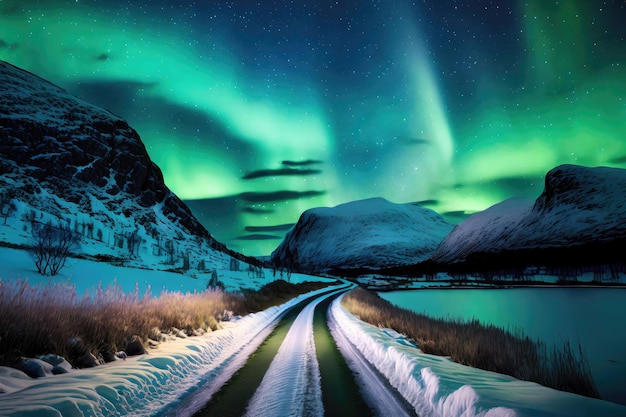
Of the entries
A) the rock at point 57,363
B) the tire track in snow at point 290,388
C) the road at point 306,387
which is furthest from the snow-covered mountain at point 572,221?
the rock at point 57,363

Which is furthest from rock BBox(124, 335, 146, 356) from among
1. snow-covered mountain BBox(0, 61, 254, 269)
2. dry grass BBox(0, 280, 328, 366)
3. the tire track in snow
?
snow-covered mountain BBox(0, 61, 254, 269)

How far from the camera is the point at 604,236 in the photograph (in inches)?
5699

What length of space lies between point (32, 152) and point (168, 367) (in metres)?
136

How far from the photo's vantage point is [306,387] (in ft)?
21.0

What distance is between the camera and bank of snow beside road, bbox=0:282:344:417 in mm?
4352

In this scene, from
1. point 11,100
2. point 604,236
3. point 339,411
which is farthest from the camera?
point 604,236

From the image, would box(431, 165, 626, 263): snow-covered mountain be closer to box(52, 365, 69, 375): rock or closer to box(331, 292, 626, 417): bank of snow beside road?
box(331, 292, 626, 417): bank of snow beside road

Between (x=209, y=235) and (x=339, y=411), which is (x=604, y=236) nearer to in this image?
(x=209, y=235)

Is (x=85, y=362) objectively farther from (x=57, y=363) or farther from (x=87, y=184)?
(x=87, y=184)

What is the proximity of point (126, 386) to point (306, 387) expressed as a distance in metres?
2.79

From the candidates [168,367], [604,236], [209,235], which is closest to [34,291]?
[168,367]

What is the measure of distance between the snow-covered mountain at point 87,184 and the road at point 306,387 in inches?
2576

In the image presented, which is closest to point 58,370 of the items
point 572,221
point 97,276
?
point 97,276

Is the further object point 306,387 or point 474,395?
point 306,387
